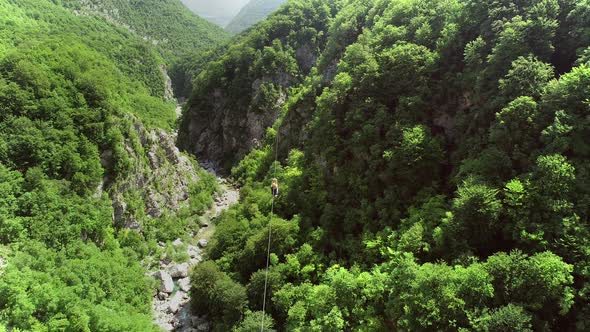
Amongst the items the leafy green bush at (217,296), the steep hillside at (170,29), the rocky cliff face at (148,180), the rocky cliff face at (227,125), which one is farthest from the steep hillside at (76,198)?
the steep hillside at (170,29)

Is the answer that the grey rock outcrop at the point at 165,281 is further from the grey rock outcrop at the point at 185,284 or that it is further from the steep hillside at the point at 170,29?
the steep hillside at the point at 170,29

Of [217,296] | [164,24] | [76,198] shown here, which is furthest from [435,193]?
[164,24]

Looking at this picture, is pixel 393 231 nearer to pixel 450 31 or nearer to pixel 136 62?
pixel 450 31

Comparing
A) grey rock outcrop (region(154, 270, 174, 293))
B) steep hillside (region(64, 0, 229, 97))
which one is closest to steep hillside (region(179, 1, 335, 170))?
grey rock outcrop (region(154, 270, 174, 293))

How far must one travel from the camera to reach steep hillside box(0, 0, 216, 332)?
84.9 feet

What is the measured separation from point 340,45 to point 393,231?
37.5 m

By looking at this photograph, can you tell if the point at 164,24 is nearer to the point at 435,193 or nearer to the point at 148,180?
the point at 148,180

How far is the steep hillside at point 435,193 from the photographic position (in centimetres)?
2166

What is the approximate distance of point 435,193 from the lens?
31.2 meters

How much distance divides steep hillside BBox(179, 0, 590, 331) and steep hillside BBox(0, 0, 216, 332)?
332 inches

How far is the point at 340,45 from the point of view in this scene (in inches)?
2303

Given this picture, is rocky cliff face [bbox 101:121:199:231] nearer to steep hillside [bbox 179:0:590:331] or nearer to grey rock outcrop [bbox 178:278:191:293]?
grey rock outcrop [bbox 178:278:191:293]

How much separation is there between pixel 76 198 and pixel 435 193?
32.5m

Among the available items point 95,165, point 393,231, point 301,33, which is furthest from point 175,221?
point 301,33
